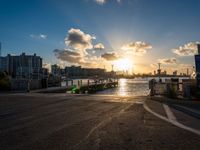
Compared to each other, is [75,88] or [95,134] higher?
[75,88]

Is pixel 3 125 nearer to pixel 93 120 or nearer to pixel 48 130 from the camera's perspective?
pixel 48 130

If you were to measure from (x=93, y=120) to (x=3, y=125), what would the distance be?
319 cm

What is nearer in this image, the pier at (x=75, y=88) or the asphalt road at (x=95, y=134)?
the asphalt road at (x=95, y=134)

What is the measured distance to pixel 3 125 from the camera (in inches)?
308

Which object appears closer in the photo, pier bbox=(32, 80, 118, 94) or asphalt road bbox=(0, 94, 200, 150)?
asphalt road bbox=(0, 94, 200, 150)

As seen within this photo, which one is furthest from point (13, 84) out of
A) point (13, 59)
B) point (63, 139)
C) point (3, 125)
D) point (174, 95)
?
point (13, 59)

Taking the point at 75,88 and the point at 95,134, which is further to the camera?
the point at 75,88

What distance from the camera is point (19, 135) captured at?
21.1ft

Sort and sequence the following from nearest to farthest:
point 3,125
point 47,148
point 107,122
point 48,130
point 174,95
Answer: point 47,148
point 48,130
point 3,125
point 107,122
point 174,95

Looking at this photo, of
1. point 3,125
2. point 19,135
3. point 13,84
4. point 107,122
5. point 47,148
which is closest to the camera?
point 47,148

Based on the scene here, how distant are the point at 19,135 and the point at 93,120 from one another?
10.0 ft

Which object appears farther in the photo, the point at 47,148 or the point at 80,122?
the point at 80,122

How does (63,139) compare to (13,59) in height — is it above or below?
below

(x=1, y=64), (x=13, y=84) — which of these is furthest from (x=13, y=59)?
(x=13, y=84)
